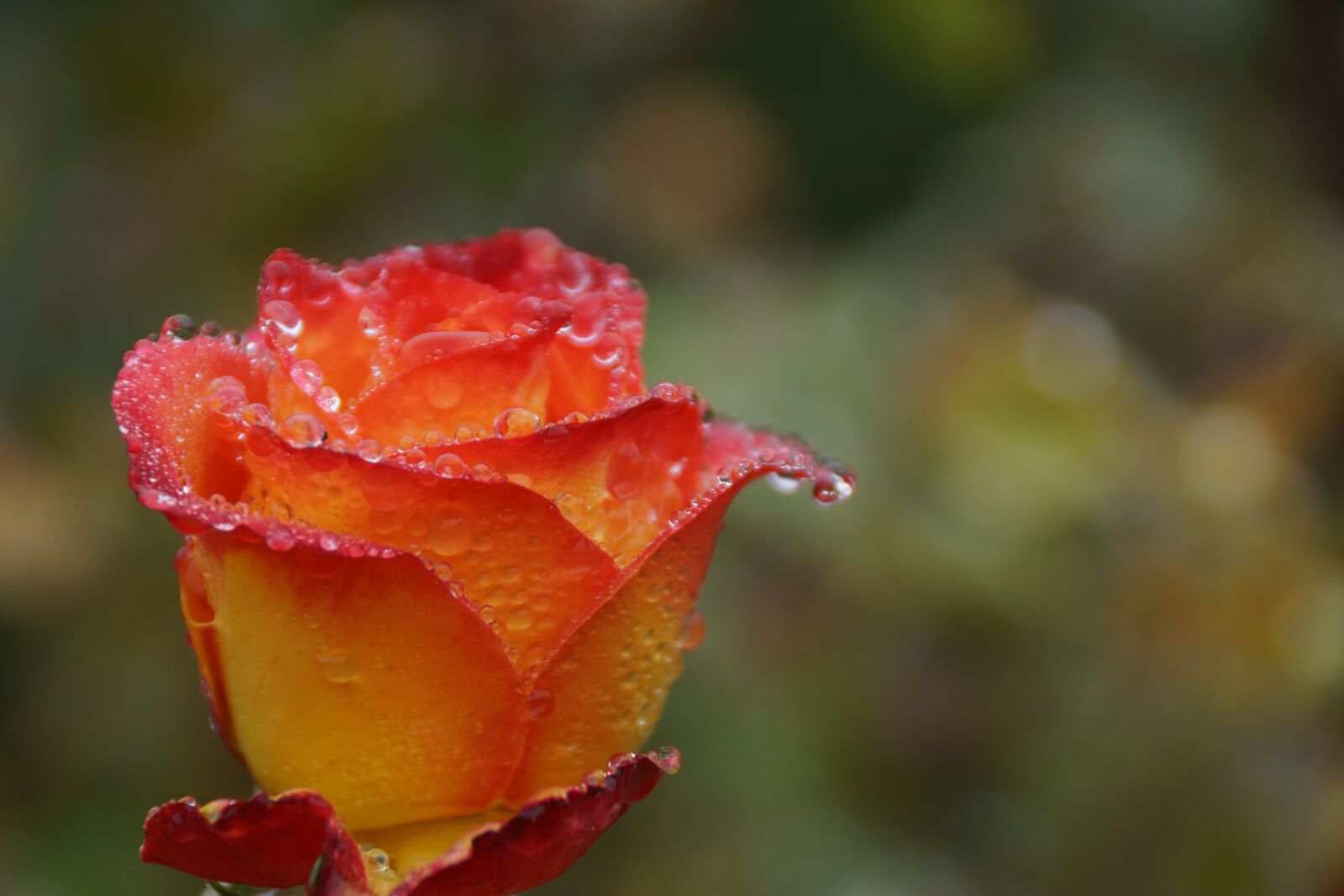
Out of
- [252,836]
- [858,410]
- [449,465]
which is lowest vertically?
[252,836]

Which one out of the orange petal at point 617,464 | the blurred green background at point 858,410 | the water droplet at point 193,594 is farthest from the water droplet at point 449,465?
the blurred green background at point 858,410

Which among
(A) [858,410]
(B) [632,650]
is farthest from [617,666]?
(A) [858,410]

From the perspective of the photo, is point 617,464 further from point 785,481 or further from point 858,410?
point 858,410

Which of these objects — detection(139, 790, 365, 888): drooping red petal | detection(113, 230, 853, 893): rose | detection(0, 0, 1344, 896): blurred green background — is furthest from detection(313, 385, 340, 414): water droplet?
detection(0, 0, 1344, 896): blurred green background

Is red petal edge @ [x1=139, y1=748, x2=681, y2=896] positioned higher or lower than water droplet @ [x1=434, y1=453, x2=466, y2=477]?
lower

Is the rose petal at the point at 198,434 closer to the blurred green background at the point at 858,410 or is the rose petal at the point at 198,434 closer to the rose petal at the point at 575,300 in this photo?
the rose petal at the point at 575,300

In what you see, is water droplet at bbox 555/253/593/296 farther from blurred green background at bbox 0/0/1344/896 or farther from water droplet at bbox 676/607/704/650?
blurred green background at bbox 0/0/1344/896
